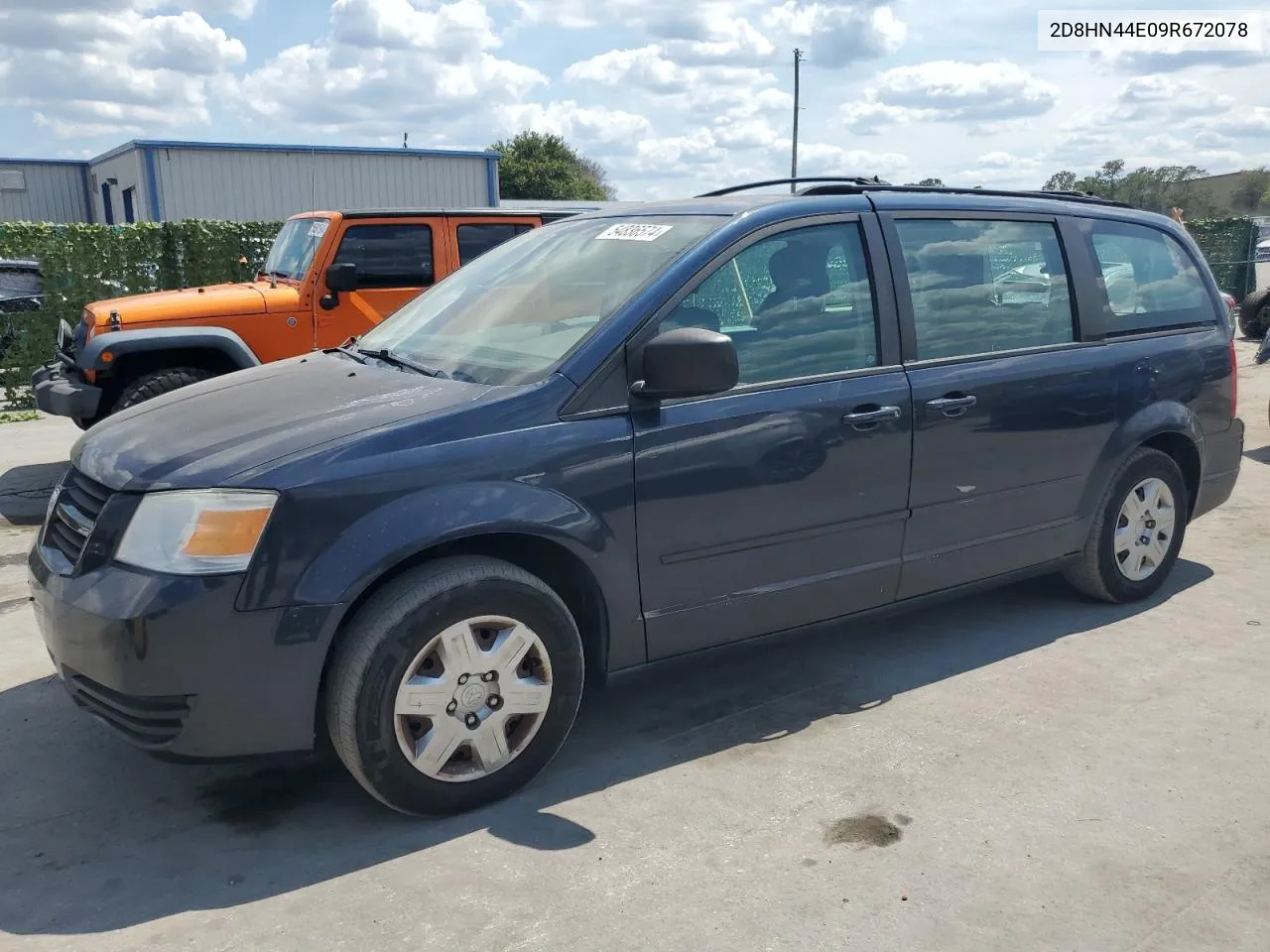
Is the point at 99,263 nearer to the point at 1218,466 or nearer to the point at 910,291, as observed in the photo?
the point at 910,291

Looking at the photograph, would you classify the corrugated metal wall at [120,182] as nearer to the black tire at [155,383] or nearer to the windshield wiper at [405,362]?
the black tire at [155,383]

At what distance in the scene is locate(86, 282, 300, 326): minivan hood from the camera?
7.88 m

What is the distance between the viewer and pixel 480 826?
3.22 m

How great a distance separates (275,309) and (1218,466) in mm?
6312

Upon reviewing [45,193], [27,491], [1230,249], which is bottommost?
[27,491]

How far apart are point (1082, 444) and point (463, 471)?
2.79 meters

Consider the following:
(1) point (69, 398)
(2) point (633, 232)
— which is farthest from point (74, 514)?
(1) point (69, 398)

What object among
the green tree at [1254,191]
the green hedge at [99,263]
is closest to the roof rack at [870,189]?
the green hedge at [99,263]

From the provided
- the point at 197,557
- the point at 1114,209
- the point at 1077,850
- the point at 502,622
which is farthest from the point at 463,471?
the point at 1114,209

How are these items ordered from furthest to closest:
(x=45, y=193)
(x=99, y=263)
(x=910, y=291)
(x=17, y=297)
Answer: (x=45, y=193)
(x=99, y=263)
(x=17, y=297)
(x=910, y=291)

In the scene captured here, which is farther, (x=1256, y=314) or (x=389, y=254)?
(x=1256, y=314)

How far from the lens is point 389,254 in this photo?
8.56 meters

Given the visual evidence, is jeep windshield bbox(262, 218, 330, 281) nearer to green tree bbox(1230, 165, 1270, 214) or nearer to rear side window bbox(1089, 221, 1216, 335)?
rear side window bbox(1089, 221, 1216, 335)

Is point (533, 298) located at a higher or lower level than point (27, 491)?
higher
